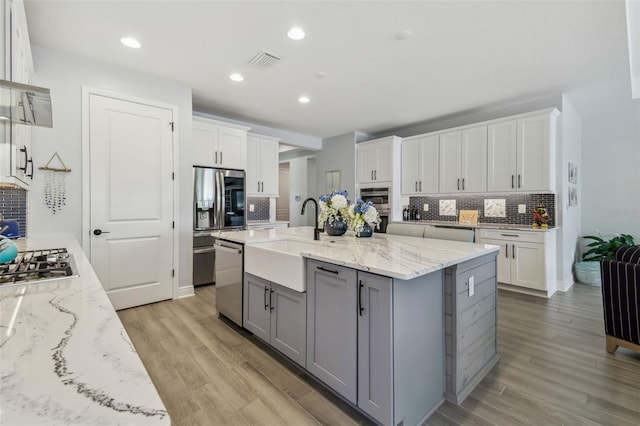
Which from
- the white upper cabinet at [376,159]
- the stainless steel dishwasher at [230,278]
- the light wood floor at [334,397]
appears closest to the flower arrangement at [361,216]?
the stainless steel dishwasher at [230,278]

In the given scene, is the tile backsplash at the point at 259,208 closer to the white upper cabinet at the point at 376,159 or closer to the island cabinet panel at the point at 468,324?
the white upper cabinet at the point at 376,159

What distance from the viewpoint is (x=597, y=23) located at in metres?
2.48

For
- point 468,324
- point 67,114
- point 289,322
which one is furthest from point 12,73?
point 468,324

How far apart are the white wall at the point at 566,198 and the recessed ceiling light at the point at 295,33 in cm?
376

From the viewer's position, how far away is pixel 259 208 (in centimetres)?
589

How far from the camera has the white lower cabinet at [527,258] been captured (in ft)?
12.6

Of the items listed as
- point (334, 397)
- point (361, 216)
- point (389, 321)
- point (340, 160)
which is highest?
point (340, 160)

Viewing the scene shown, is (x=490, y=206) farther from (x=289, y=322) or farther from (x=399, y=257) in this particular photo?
(x=289, y=322)

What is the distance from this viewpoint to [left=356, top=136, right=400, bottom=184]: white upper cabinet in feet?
18.3

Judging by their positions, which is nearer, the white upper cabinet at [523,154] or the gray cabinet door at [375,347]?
the gray cabinet door at [375,347]

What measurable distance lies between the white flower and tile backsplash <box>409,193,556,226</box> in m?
3.07

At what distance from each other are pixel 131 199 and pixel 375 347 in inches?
125

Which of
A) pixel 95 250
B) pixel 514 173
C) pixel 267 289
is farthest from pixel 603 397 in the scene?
pixel 95 250

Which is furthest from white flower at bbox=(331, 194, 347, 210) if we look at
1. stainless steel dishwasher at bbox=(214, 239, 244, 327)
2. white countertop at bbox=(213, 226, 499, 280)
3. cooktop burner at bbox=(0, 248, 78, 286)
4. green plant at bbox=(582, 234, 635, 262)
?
green plant at bbox=(582, 234, 635, 262)
